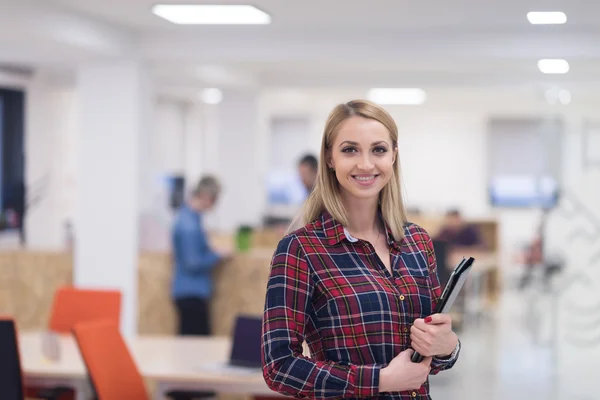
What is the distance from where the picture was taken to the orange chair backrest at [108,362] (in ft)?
13.1

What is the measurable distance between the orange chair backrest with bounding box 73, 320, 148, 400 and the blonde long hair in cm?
199

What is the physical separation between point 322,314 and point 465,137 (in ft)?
50.7

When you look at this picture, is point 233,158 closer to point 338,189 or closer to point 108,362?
point 108,362

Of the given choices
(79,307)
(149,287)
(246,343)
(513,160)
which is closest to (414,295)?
(246,343)

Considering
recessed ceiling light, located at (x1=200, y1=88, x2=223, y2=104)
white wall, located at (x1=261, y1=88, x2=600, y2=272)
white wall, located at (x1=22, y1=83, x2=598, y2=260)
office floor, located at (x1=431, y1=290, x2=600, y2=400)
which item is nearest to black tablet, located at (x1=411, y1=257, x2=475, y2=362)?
office floor, located at (x1=431, y1=290, x2=600, y2=400)

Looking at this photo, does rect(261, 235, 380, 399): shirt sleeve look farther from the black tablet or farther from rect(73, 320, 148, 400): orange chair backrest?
rect(73, 320, 148, 400): orange chair backrest

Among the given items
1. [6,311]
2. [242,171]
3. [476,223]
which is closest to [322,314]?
[6,311]

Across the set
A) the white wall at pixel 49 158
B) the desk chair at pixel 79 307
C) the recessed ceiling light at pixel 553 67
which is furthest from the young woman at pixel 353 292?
the white wall at pixel 49 158

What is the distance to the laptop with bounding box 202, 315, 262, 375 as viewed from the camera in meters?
4.64

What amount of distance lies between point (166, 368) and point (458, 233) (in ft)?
26.4

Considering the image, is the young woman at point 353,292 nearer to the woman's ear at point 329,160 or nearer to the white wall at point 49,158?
the woman's ear at point 329,160

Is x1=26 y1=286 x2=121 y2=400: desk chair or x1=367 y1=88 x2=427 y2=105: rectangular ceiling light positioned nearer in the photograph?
x1=26 y1=286 x2=121 y2=400: desk chair

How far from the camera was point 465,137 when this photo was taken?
1723cm

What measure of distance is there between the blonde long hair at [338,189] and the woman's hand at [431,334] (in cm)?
25
